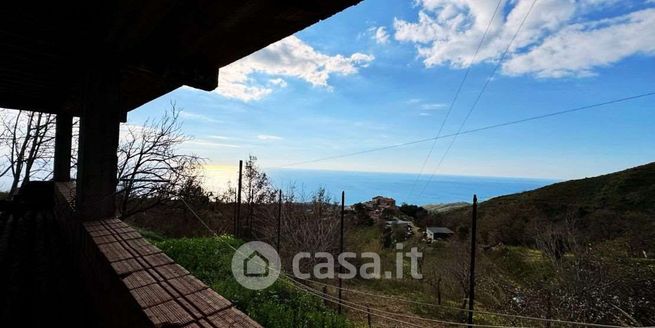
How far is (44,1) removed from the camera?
200 cm

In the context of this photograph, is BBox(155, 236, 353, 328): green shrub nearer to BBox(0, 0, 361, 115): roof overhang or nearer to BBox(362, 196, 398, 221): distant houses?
BBox(0, 0, 361, 115): roof overhang

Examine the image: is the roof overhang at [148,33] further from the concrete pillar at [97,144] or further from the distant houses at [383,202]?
the distant houses at [383,202]

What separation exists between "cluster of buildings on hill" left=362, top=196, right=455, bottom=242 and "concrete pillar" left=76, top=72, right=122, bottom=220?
25.3m

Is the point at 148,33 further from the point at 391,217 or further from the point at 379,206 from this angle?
the point at 379,206

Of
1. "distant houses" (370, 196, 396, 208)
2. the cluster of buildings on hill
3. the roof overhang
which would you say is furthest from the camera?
"distant houses" (370, 196, 396, 208)

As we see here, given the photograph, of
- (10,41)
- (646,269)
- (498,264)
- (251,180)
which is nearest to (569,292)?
(646,269)

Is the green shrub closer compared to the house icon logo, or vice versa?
the green shrub

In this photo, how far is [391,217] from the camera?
105ft

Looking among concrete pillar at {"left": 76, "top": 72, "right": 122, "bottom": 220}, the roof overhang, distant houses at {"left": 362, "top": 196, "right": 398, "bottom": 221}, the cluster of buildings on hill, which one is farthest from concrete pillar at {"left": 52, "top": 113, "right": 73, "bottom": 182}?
distant houses at {"left": 362, "top": 196, "right": 398, "bottom": 221}

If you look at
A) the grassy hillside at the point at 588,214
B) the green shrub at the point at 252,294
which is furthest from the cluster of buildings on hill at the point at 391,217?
the green shrub at the point at 252,294

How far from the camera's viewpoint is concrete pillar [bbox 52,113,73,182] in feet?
19.9

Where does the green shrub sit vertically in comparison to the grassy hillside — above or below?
below

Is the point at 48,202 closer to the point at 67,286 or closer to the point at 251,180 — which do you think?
the point at 67,286

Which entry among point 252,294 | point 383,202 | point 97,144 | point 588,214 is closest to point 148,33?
point 97,144
